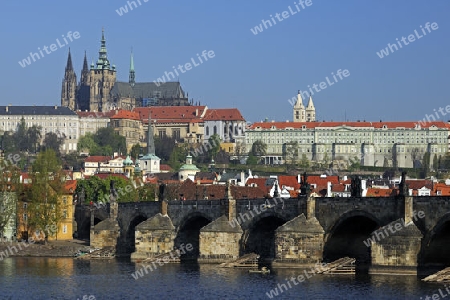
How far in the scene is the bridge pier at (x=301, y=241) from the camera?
2484 inches

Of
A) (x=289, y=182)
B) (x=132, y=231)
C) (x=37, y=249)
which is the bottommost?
(x=37, y=249)

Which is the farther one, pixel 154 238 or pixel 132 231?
pixel 132 231

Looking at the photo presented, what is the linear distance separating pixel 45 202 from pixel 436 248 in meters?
33.6

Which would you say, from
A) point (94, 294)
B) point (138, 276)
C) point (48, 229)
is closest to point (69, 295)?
point (94, 294)

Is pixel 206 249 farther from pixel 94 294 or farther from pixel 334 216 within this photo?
pixel 94 294

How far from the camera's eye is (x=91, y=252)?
7819cm

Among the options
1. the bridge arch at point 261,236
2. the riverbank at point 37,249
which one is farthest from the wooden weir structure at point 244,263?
the riverbank at point 37,249

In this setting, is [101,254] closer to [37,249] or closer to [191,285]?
[37,249]

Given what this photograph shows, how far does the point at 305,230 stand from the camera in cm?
6316

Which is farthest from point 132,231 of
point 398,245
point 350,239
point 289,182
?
point 289,182

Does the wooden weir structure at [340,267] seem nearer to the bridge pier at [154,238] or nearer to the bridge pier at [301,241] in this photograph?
the bridge pier at [301,241]

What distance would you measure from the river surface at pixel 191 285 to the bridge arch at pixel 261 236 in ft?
8.89

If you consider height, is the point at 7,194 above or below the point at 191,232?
above

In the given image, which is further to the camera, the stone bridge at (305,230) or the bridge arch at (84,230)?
the bridge arch at (84,230)
